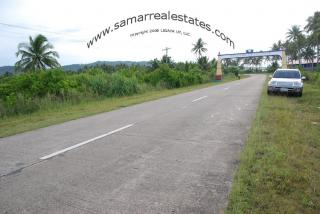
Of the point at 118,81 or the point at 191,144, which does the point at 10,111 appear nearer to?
the point at 118,81

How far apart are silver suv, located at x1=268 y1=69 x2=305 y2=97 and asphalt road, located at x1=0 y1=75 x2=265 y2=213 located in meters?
9.71

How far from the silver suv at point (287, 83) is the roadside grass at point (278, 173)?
378 inches

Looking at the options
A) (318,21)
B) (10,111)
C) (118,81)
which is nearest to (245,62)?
(318,21)

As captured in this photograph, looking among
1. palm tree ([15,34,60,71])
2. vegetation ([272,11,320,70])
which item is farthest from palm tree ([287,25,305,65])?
palm tree ([15,34,60,71])

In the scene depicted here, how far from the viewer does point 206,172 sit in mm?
4707

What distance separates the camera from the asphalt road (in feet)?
11.9

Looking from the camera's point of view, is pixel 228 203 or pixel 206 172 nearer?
pixel 228 203

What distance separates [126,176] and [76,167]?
1.03m

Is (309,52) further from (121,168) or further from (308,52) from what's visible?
(121,168)

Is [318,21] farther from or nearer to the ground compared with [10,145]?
farther from the ground

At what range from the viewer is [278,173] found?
449cm

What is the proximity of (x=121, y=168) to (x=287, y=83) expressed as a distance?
14.7 metres

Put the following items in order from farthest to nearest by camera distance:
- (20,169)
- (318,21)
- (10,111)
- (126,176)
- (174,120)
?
(318,21), (10,111), (174,120), (20,169), (126,176)

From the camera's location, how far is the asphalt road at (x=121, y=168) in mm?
3641
